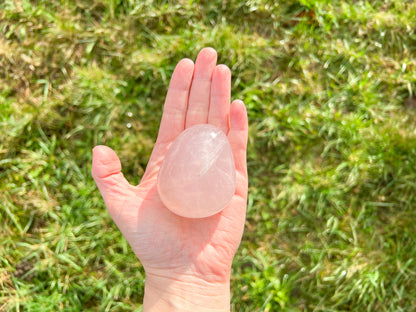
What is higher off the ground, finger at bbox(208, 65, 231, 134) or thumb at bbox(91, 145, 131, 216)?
A: finger at bbox(208, 65, 231, 134)

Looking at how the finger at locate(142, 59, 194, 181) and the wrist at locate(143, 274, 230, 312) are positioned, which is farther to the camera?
the finger at locate(142, 59, 194, 181)

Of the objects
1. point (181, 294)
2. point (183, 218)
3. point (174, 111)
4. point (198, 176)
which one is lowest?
point (181, 294)

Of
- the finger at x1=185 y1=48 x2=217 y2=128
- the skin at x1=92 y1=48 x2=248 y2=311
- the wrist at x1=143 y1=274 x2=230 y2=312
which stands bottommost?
the wrist at x1=143 y1=274 x2=230 y2=312

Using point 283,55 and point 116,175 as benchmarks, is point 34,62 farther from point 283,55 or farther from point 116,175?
point 283,55

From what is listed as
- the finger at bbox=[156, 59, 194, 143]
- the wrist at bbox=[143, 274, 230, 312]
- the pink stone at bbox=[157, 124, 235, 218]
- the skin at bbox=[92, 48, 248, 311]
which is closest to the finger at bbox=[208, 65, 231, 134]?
the skin at bbox=[92, 48, 248, 311]

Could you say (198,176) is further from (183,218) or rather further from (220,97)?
(220,97)

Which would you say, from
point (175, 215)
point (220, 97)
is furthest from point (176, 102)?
point (175, 215)

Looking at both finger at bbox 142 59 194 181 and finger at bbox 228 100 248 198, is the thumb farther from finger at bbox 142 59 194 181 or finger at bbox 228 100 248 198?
finger at bbox 228 100 248 198

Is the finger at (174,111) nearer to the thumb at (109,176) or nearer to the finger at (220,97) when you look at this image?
the finger at (220,97)
